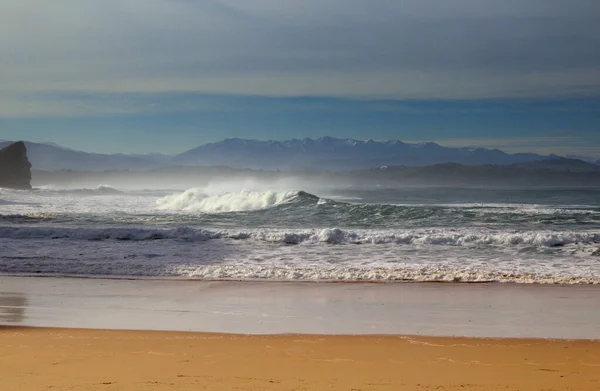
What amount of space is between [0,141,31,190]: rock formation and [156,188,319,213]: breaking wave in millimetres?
45688

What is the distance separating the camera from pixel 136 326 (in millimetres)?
8539

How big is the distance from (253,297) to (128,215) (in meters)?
19.5

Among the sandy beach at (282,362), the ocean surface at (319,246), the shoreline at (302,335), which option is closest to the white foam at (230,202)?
the ocean surface at (319,246)

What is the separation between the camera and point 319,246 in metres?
18.5

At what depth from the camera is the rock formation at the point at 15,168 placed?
76.4m

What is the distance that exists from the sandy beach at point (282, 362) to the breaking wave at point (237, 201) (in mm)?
24393

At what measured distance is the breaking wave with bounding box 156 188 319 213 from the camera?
109 ft

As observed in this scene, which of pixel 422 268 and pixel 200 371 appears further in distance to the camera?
pixel 422 268

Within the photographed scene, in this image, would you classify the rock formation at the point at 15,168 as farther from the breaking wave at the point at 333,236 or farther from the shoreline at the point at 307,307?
the shoreline at the point at 307,307

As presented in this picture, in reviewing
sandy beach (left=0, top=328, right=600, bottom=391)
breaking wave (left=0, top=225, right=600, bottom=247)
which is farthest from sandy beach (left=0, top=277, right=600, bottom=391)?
breaking wave (left=0, top=225, right=600, bottom=247)

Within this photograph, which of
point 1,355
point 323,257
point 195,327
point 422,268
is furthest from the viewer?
point 323,257

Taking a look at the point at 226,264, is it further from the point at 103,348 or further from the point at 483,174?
the point at 483,174

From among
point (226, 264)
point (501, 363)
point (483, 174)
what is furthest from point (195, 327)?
point (483, 174)

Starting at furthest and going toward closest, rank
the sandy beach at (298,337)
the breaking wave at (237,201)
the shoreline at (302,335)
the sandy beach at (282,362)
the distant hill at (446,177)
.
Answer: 1. the distant hill at (446,177)
2. the breaking wave at (237,201)
3. the shoreline at (302,335)
4. the sandy beach at (298,337)
5. the sandy beach at (282,362)
